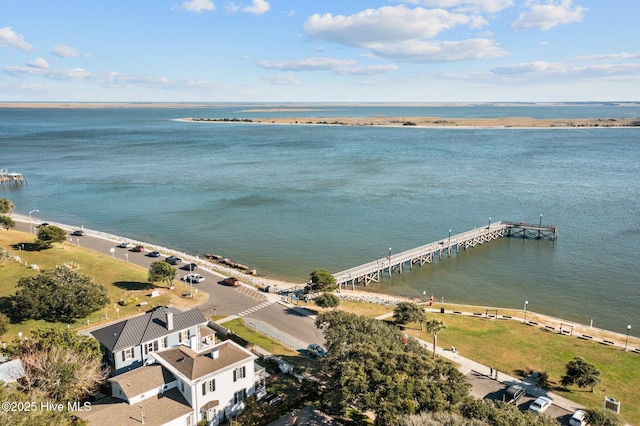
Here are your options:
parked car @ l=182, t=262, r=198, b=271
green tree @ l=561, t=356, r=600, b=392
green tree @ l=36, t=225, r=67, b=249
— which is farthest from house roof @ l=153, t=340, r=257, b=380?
green tree @ l=36, t=225, r=67, b=249

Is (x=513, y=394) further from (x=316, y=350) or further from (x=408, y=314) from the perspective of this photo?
(x=316, y=350)

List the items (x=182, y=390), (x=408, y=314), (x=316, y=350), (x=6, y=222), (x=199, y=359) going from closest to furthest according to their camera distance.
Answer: (x=182, y=390)
(x=199, y=359)
(x=316, y=350)
(x=408, y=314)
(x=6, y=222)

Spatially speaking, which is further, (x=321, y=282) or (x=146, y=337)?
(x=321, y=282)

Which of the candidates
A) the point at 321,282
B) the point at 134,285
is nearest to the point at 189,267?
the point at 134,285

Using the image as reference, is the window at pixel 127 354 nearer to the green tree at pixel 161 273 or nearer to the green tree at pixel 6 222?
the green tree at pixel 161 273

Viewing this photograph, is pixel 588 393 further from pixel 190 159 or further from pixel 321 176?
pixel 190 159

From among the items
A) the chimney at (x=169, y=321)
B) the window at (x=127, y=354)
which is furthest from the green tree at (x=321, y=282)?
the window at (x=127, y=354)

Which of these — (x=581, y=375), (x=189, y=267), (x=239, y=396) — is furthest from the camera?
(x=189, y=267)
